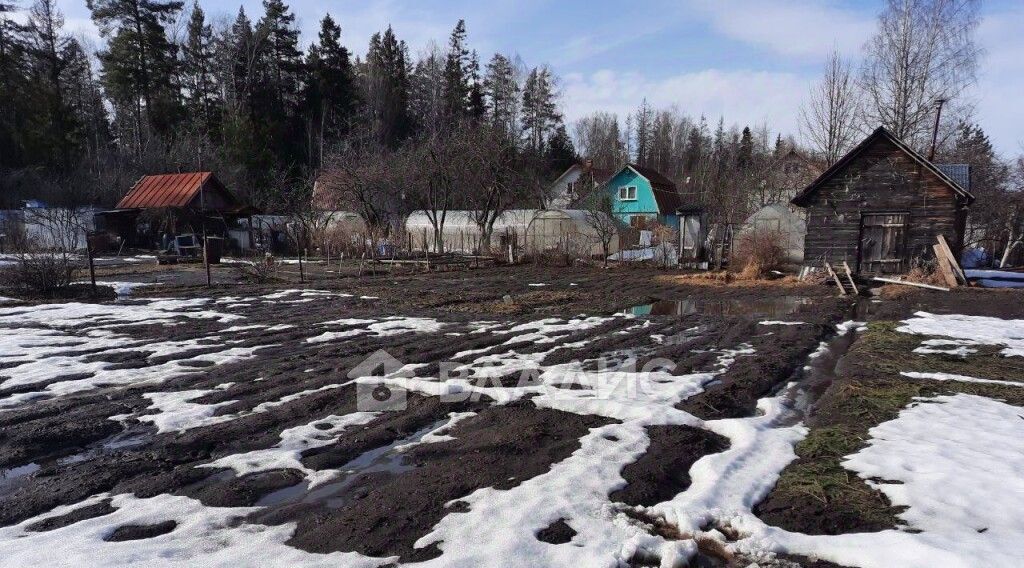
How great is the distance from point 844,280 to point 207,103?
5110cm

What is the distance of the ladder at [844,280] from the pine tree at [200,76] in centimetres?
4825

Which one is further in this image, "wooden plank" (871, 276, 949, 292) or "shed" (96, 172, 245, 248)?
"shed" (96, 172, 245, 248)

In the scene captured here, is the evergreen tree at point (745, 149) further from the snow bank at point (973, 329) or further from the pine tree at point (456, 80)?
the snow bank at point (973, 329)

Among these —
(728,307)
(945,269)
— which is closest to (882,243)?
(945,269)

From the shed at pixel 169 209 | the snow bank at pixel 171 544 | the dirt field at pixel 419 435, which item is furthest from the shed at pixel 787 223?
the shed at pixel 169 209

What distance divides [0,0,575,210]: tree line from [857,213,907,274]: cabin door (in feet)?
67.9

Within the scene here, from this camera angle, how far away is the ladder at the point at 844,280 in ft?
56.9

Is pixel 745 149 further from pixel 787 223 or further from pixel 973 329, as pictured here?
pixel 973 329

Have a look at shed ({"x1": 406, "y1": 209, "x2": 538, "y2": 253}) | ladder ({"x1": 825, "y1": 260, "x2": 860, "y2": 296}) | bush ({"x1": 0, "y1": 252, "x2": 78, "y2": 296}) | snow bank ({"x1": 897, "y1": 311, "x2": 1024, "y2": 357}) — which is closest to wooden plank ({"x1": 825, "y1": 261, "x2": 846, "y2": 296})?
ladder ({"x1": 825, "y1": 260, "x2": 860, "y2": 296})

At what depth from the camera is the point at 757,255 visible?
848 inches

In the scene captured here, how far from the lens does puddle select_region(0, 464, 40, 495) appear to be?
4.58 m

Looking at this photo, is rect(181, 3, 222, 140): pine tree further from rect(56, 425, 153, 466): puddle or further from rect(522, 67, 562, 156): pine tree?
rect(56, 425, 153, 466): puddle

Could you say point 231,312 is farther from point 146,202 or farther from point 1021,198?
point 1021,198

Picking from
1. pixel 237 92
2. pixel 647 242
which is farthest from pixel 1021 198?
pixel 237 92
